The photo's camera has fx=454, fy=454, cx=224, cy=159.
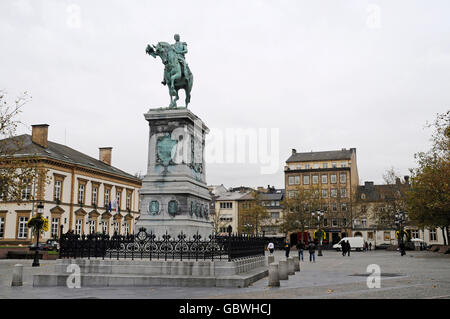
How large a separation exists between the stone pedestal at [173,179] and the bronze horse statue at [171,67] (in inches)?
44.4

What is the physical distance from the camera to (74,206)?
5641 cm

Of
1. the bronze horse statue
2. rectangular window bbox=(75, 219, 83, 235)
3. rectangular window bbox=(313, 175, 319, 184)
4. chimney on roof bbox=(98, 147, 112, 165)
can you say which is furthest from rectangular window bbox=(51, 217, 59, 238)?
rectangular window bbox=(313, 175, 319, 184)

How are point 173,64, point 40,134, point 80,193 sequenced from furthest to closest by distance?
point 80,193
point 40,134
point 173,64

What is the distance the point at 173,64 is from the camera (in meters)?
19.4

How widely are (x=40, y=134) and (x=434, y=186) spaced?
43.1 metres

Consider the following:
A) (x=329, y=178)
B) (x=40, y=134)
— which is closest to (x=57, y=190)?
(x=40, y=134)

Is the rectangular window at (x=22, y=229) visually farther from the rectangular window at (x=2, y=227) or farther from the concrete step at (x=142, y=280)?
the concrete step at (x=142, y=280)

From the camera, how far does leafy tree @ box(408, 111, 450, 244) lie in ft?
116

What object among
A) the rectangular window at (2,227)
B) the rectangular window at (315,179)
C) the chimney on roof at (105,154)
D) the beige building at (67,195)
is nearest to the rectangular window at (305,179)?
the rectangular window at (315,179)

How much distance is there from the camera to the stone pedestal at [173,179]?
17.2 metres

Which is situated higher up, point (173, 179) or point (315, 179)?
point (315, 179)

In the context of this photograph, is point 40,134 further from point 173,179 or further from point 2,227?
point 173,179

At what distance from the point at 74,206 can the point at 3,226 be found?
8.30 m
